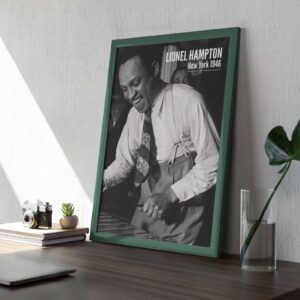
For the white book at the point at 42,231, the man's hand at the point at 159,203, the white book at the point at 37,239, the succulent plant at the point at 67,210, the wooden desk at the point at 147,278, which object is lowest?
the wooden desk at the point at 147,278

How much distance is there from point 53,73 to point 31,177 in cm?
42

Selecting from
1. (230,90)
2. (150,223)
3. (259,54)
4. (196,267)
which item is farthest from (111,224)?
(259,54)

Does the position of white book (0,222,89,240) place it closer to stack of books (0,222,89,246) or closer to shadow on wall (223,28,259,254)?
stack of books (0,222,89,246)

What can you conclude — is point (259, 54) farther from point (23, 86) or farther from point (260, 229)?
point (23, 86)

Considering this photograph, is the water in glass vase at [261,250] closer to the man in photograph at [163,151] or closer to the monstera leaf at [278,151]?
the monstera leaf at [278,151]

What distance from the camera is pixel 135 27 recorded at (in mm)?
2174

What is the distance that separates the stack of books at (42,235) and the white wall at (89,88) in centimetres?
14

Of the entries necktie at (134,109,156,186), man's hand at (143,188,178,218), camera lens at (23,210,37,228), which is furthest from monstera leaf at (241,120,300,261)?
camera lens at (23,210,37,228)

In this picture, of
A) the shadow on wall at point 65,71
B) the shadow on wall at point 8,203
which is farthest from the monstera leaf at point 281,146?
the shadow on wall at point 8,203

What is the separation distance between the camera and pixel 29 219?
2.21 m

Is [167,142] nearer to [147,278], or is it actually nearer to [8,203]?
[147,278]

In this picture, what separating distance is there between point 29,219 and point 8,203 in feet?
1.53

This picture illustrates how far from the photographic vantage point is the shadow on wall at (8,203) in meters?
2.62

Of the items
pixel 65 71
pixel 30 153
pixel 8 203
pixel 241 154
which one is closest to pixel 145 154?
pixel 241 154
